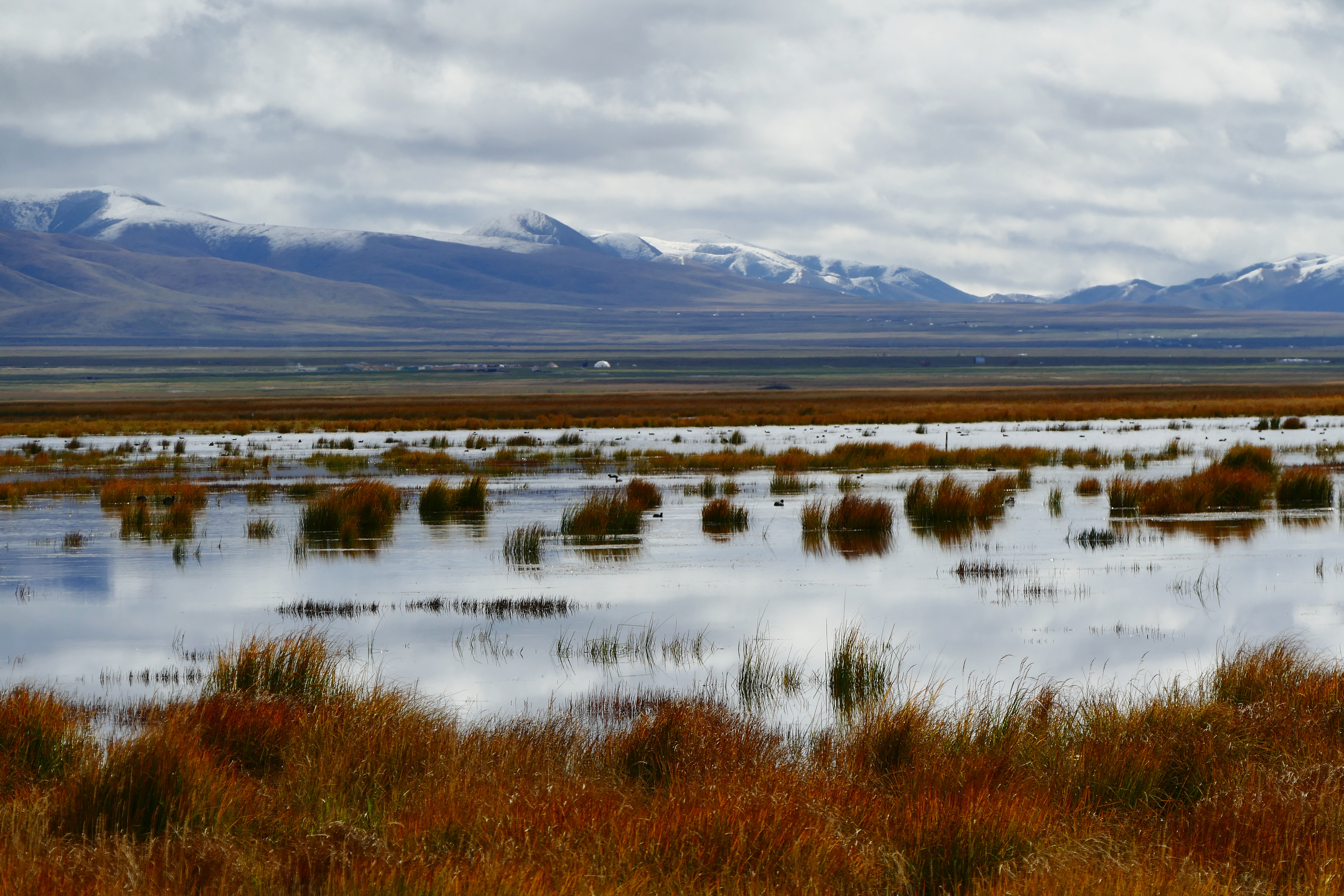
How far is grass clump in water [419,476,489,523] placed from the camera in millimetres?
25391

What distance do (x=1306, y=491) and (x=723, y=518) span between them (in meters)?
11.5

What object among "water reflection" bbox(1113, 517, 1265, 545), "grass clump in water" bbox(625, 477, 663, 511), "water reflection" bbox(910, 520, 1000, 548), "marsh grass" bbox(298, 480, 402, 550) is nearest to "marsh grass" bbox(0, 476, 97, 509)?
"marsh grass" bbox(298, 480, 402, 550)

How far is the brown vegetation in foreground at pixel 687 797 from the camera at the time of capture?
5660mm

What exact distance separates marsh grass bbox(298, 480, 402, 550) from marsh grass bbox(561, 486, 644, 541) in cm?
311

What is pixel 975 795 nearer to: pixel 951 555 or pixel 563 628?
pixel 563 628

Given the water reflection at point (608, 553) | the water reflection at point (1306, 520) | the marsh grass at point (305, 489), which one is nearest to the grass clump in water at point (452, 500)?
the marsh grass at point (305, 489)

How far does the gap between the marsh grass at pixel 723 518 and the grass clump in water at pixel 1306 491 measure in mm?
10358

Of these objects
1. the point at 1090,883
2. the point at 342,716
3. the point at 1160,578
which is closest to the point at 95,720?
the point at 342,716

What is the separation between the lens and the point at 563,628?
1372 centimetres

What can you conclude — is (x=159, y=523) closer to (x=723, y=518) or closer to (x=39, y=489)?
(x=39, y=489)

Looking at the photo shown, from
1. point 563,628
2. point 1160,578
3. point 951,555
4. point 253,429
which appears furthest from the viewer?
point 253,429

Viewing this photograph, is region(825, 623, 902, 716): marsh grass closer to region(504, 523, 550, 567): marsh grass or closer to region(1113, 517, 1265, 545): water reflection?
region(504, 523, 550, 567): marsh grass

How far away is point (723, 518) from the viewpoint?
75.8 ft

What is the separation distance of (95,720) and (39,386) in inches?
5330
